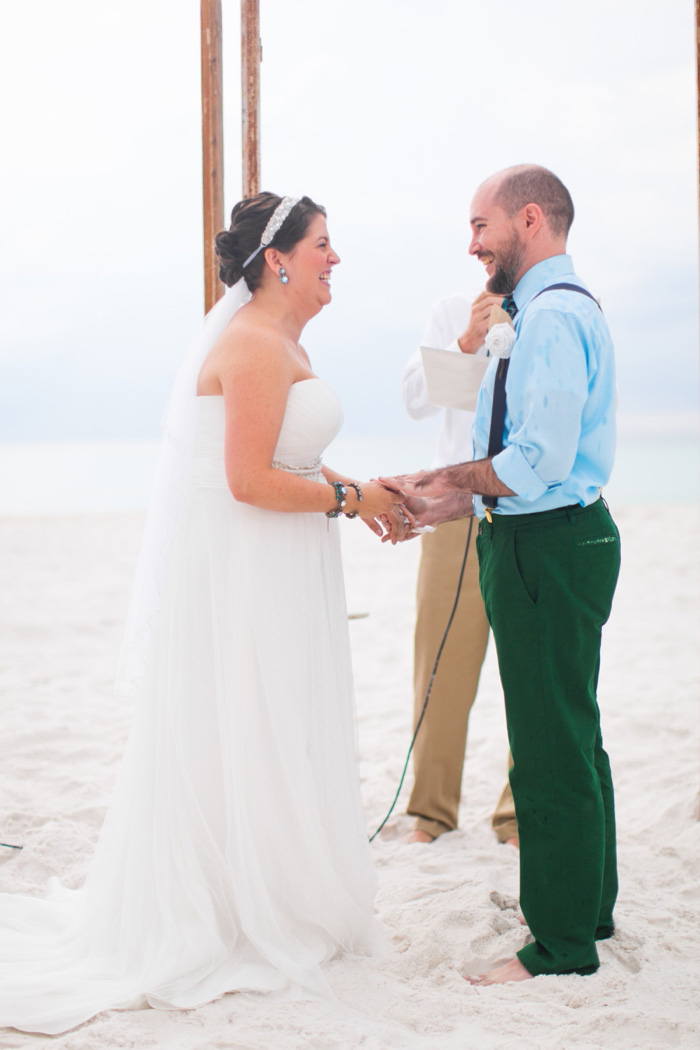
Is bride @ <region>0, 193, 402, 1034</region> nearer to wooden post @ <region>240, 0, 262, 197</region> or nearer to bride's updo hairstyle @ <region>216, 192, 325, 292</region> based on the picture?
bride's updo hairstyle @ <region>216, 192, 325, 292</region>

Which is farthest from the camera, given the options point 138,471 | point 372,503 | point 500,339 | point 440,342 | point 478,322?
point 138,471

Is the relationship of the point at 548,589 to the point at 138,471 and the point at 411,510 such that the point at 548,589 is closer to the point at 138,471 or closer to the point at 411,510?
the point at 411,510

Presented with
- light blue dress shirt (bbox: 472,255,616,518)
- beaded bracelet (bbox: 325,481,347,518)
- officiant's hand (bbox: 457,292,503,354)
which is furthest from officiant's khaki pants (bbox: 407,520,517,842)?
light blue dress shirt (bbox: 472,255,616,518)

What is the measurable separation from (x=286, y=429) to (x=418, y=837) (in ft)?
5.56

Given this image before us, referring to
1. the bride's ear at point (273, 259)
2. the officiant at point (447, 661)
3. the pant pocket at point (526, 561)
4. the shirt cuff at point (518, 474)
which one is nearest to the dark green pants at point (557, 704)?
the pant pocket at point (526, 561)

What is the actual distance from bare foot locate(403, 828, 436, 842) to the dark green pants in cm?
99

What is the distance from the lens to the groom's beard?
7.07 feet

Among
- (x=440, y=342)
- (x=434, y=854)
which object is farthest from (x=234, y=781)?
(x=440, y=342)

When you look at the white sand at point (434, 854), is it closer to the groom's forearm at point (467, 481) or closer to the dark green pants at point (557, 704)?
the dark green pants at point (557, 704)

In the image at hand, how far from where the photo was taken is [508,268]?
2.19m

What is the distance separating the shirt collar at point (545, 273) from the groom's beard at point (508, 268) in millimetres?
35

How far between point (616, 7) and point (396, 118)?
1223mm

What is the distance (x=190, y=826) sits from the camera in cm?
220

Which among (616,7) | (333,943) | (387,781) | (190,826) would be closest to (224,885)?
(190,826)
